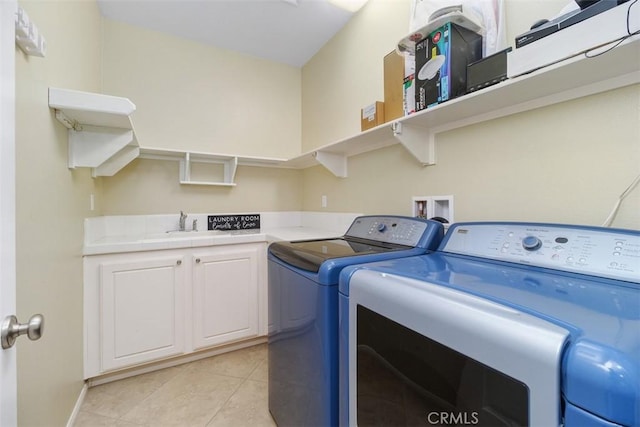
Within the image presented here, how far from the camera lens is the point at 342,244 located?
1459mm

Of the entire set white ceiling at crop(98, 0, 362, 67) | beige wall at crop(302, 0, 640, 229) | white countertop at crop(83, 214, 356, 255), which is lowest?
white countertop at crop(83, 214, 356, 255)

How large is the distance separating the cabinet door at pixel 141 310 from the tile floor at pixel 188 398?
17 centimetres

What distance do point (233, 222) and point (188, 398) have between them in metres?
1.44

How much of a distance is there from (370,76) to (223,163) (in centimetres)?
155

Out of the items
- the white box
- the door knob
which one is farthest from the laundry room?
the door knob

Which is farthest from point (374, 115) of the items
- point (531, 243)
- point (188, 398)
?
point (188, 398)

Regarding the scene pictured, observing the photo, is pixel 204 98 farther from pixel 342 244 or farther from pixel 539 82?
pixel 539 82

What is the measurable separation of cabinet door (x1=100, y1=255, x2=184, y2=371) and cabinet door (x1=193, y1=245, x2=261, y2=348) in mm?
122

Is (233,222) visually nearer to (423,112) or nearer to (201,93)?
(201,93)

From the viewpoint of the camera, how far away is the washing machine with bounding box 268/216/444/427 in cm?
100

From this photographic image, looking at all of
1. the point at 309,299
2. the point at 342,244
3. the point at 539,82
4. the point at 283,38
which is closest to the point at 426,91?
the point at 539,82

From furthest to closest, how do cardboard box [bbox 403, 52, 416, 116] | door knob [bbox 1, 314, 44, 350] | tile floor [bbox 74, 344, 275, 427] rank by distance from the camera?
tile floor [bbox 74, 344, 275, 427], cardboard box [bbox 403, 52, 416, 116], door knob [bbox 1, 314, 44, 350]

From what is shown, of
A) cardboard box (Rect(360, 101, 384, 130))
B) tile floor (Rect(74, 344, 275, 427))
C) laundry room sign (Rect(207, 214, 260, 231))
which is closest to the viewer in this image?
tile floor (Rect(74, 344, 275, 427))

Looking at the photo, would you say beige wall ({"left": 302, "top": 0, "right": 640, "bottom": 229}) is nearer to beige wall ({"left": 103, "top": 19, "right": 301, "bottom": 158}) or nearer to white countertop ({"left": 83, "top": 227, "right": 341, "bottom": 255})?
white countertop ({"left": 83, "top": 227, "right": 341, "bottom": 255})
